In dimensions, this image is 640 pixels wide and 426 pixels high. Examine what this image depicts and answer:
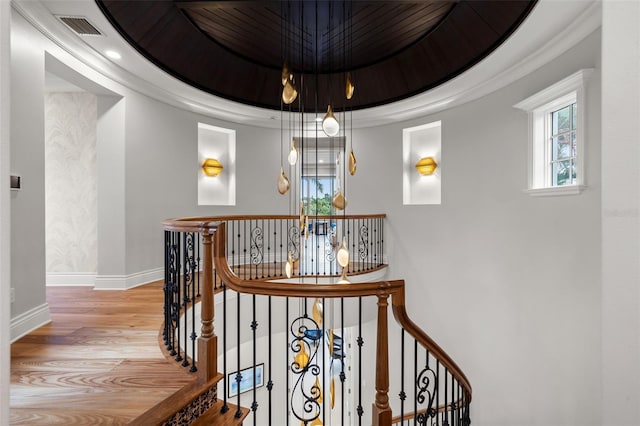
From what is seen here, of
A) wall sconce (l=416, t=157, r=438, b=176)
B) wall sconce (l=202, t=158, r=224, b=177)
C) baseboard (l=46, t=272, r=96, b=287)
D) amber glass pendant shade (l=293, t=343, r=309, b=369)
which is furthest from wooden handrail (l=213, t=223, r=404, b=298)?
wall sconce (l=202, t=158, r=224, b=177)

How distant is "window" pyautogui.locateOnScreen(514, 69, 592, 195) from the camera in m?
2.93

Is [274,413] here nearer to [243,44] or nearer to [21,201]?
[21,201]

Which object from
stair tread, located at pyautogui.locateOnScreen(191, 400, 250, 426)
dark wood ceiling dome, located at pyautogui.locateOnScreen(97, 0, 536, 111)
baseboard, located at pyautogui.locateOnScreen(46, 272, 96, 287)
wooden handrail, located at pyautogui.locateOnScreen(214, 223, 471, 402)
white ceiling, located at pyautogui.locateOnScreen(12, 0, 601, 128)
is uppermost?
dark wood ceiling dome, located at pyautogui.locateOnScreen(97, 0, 536, 111)

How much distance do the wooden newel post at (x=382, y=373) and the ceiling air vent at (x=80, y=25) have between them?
3.77 metres

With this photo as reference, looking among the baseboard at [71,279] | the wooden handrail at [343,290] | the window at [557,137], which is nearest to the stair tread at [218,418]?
the wooden handrail at [343,290]

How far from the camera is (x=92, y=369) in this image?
2.18 metres

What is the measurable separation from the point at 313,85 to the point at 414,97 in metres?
1.77

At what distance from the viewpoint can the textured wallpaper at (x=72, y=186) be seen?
4.59 meters

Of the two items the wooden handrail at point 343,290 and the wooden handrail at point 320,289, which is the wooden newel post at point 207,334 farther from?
the wooden handrail at point 320,289

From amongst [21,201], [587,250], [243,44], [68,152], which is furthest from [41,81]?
[587,250]

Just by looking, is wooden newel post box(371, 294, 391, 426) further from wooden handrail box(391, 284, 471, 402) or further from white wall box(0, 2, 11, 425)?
white wall box(0, 2, 11, 425)

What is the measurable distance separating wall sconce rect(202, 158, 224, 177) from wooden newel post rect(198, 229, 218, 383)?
4.04 m

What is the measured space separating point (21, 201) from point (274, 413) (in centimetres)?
546

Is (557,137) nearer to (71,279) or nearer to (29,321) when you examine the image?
(29,321)
